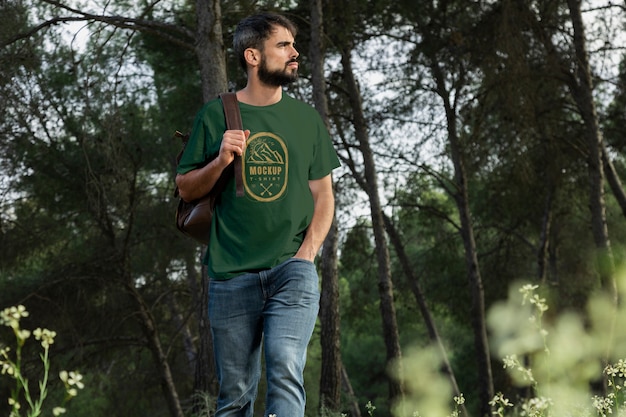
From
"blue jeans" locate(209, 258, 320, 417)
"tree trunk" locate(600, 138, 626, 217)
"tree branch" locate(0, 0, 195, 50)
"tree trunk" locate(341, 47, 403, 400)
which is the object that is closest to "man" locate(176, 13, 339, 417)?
"blue jeans" locate(209, 258, 320, 417)

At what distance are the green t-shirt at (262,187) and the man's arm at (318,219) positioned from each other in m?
0.02

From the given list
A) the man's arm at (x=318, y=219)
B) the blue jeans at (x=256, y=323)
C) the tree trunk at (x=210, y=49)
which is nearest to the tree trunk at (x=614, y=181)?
the tree trunk at (x=210, y=49)

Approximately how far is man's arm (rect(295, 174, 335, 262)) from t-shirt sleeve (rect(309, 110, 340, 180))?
1.0 inches

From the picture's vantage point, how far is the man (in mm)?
3152

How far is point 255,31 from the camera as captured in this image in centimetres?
345

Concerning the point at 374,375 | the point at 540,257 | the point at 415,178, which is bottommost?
the point at 374,375

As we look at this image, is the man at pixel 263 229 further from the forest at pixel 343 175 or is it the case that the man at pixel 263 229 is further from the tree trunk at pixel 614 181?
the tree trunk at pixel 614 181

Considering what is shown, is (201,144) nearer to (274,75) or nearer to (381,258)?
(274,75)

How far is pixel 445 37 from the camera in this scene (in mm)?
15680

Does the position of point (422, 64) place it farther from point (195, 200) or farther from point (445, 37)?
point (195, 200)

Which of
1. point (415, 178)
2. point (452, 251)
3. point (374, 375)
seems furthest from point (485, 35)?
point (374, 375)

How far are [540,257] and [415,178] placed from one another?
2.71 m

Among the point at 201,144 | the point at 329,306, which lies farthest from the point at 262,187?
the point at 329,306

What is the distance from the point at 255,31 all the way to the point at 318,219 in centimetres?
72
